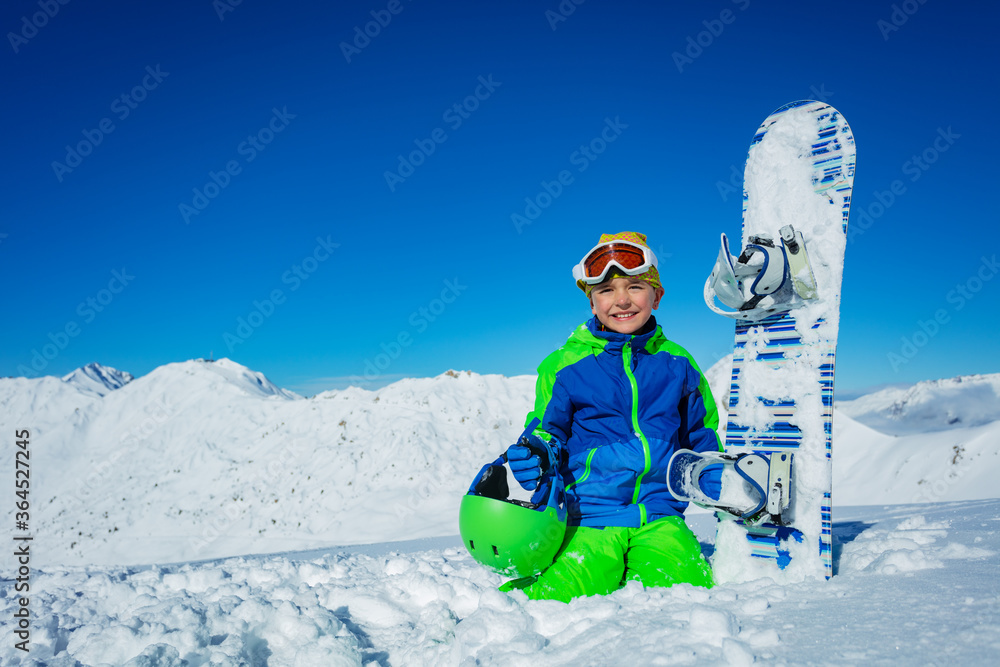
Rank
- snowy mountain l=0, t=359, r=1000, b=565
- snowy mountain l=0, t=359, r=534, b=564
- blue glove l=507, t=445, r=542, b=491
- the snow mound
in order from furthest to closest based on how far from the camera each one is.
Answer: the snow mound, snowy mountain l=0, t=359, r=534, b=564, snowy mountain l=0, t=359, r=1000, b=565, blue glove l=507, t=445, r=542, b=491

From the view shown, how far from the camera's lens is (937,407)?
37.3 ft

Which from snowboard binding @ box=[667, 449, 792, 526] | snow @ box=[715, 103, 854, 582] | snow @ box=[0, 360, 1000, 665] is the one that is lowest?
snow @ box=[0, 360, 1000, 665]

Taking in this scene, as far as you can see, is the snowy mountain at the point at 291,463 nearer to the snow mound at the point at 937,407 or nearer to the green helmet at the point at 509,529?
the snow mound at the point at 937,407

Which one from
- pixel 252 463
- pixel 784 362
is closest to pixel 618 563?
pixel 784 362

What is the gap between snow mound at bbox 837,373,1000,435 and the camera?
10.6m

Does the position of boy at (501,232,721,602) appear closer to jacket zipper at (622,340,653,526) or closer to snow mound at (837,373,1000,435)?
jacket zipper at (622,340,653,526)

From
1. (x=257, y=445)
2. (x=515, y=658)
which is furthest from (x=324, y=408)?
(x=515, y=658)

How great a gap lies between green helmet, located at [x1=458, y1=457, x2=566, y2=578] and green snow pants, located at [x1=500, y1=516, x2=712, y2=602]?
0.09 metres

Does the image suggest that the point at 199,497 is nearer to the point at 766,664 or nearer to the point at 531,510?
the point at 531,510

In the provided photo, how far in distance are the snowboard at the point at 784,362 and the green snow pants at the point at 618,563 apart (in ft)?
0.50

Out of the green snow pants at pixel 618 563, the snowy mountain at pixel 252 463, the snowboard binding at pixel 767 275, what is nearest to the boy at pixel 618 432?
the green snow pants at pixel 618 563

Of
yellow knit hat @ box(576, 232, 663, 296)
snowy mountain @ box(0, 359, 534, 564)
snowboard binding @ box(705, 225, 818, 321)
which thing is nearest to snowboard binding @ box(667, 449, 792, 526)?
snowboard binding @ box(705, 225, 818, 321)

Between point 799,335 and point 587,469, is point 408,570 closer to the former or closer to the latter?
point 587,469

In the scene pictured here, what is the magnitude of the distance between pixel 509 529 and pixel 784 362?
4.78ft
